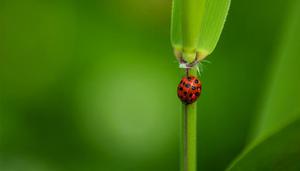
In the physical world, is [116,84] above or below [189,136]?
below

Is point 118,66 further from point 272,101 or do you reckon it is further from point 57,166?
point 272,101

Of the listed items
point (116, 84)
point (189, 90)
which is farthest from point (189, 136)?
point (116, 84)

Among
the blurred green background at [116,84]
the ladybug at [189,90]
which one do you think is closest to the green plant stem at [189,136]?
the ladybug at [189,90]

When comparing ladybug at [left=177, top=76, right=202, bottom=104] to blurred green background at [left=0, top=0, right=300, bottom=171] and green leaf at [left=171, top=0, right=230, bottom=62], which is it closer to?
green leaf at [left=171, top=0, right=230, bottom=62]

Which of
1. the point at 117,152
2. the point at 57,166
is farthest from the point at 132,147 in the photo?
the point at 57,166

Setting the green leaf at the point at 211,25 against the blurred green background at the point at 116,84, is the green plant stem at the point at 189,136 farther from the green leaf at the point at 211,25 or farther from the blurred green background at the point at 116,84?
the blurred green background at the point at 116,84

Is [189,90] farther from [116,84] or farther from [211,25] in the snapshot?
[116,84]
